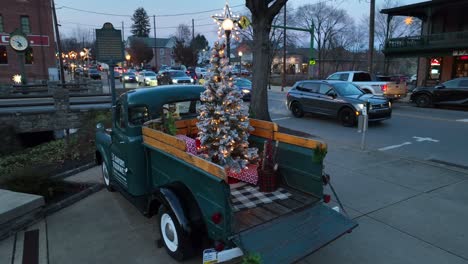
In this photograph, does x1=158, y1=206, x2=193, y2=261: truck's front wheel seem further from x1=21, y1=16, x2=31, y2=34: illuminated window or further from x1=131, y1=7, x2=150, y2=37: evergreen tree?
x1=131, y1=7, x2=150, y2=37: evergreen tree

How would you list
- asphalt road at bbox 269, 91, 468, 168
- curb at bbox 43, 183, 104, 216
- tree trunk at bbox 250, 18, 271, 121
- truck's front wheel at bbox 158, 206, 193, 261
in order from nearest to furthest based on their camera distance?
truck's front wheel at bbox 158, 206, 193, 261 → curb at bbox 43, 183, 104, 216 → asphalt road at bbox 269, 91, 468, 168 → tree trunk at bbox 250, 18, 271, 121

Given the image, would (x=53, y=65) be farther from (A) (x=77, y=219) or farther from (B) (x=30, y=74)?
(A) (x=77, y=219)

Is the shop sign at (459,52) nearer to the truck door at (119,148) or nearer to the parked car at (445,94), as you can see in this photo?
the parked car at (445,94)

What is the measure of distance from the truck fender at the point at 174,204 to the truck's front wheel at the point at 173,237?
85 mm

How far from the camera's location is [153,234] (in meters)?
4.61

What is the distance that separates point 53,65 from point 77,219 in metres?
39.2

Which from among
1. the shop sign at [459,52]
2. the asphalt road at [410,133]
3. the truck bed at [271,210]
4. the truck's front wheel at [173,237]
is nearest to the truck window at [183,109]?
the truck's front wheel at [173,237]

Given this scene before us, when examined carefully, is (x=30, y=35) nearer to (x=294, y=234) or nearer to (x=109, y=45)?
(x=109, y=45)

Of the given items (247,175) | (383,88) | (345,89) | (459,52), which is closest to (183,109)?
(247,175)

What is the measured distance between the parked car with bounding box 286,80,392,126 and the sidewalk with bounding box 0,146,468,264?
567 cm

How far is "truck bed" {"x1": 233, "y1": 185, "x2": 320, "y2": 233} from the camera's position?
3.54 meters

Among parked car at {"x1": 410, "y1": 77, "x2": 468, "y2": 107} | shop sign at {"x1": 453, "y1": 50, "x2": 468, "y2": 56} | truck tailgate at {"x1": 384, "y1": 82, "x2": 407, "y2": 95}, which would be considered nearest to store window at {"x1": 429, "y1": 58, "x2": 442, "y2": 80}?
shop sign at {"x1": 453, "y1": 50, "x2": 468, "y2": 56}

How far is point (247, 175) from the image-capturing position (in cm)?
480

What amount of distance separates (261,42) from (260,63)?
2.33 ft
